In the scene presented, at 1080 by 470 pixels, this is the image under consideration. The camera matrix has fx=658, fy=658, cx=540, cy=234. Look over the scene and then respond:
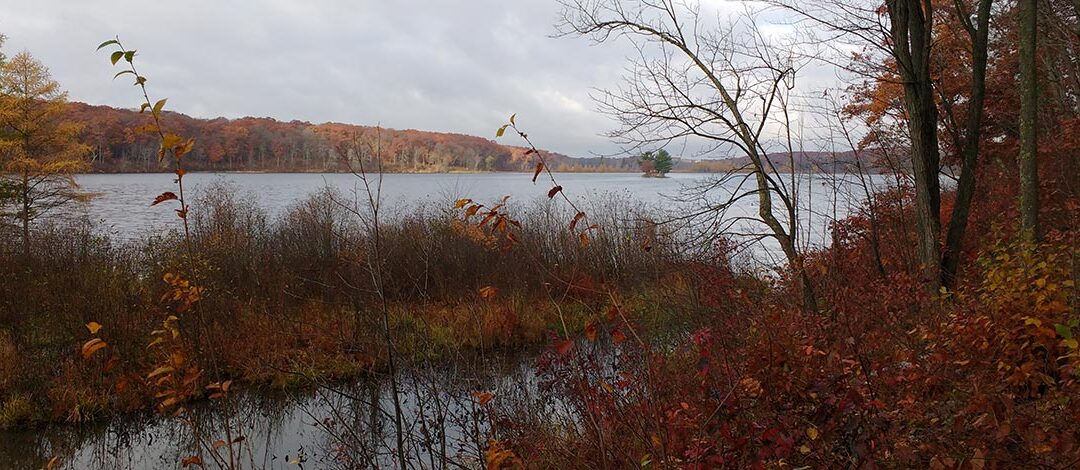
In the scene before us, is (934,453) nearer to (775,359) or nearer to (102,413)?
(775,359)

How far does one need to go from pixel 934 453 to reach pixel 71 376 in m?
10.1

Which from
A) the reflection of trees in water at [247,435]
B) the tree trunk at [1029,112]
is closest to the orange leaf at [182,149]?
the reflection of trees in water at [247,435]

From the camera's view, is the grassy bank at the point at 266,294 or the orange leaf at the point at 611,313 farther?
the grassy bank at the point at 266,294

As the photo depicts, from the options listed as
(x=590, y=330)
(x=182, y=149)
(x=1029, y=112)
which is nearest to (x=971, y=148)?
(x=1029, y=112)

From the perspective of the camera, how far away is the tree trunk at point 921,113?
7242 mm

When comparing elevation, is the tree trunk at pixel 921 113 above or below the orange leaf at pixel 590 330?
above

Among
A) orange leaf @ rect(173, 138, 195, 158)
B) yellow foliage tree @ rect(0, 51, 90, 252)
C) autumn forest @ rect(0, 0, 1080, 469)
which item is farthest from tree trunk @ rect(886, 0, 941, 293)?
yellow foliage tree @ rect(0, 51, 90, 252)

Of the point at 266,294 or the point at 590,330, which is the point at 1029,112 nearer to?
the point at 590,330

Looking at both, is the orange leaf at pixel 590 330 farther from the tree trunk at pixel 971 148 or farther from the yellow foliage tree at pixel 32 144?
the yellow foliage tree at pixel 32 144

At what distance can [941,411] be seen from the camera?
4352mm

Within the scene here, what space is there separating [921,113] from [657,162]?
3.16 m

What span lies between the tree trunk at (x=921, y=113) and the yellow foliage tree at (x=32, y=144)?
22.4 m

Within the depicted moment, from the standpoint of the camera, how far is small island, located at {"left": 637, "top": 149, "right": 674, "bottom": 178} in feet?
29.2

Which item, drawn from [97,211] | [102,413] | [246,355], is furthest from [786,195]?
[97,211]
